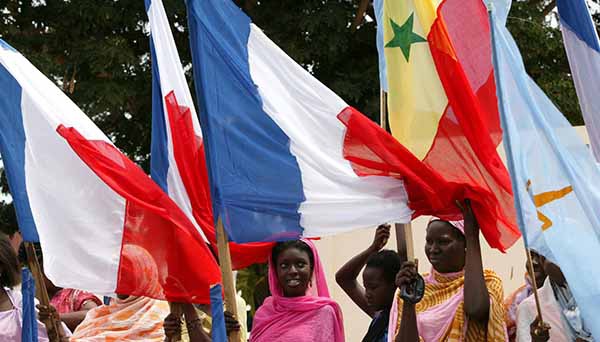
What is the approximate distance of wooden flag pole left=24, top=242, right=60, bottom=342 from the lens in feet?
22.8

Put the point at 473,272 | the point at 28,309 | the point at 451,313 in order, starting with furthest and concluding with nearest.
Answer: the point at 28,309, the point at 451,313, the point at 473,272

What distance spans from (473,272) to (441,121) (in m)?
0.73

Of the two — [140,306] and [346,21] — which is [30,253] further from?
[346,21]

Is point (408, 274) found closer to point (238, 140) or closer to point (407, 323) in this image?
point (407, 323)

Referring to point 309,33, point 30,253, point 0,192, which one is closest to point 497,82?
point 30,253

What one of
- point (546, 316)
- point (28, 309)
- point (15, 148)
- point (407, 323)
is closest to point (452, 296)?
point (407, 323)

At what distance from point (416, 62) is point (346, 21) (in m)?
8.07

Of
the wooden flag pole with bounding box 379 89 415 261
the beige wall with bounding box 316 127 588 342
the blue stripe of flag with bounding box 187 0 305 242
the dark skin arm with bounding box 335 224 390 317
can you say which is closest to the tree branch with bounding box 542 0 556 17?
the beige wall with bounding box 316 127 588 342

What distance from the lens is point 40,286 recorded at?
7.02 meters

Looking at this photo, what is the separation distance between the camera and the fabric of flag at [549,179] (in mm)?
5672

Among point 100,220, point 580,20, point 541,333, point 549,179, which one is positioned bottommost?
point 541,333

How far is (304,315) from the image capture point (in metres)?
7.55

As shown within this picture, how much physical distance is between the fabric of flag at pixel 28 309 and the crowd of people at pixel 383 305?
9cm

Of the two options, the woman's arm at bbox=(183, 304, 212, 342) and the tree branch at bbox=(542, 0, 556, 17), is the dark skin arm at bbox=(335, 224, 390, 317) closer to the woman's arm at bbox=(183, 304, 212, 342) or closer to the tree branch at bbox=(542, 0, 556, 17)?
the woman's arm at bbox=(183, 304, 212, 342)
